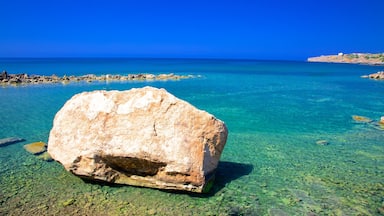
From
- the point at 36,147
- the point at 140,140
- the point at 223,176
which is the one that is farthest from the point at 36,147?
the point at 223,176

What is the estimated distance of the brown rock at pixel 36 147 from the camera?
12500 mm

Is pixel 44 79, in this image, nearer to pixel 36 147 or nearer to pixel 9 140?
pixel 9 140

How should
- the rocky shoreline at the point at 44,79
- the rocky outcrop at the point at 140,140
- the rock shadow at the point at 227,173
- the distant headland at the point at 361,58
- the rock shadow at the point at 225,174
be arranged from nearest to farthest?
the rocky outcrop at the point at 140,140 < the rock shadow at the point at 225,174 < the rock shadow at the point at 227,173 < the rocky shoreline at the point at 44,79 < the distant headland at the point at 361,58

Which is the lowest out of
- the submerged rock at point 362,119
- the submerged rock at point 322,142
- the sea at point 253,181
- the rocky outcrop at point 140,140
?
the sea at point 253,181

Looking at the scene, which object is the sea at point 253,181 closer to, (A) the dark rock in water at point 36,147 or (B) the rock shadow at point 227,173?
(B) the rock shadow at point 227,173

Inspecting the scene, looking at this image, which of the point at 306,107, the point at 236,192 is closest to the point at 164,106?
the point at 236,192

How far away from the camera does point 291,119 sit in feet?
67.3

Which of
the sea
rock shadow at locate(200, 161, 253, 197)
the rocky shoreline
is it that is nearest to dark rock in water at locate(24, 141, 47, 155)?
the sea

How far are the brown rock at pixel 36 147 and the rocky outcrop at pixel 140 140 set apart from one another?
137 inches

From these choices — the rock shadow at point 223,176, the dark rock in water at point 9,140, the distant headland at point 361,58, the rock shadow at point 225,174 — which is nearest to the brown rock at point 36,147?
the dark rock in water at point 9,140

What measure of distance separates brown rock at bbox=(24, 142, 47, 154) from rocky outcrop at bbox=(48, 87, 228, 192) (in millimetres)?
3486

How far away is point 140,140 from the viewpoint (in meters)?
8.70

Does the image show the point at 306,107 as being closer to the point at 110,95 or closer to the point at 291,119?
the point at 291,119

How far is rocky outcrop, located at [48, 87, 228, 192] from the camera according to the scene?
853cm
